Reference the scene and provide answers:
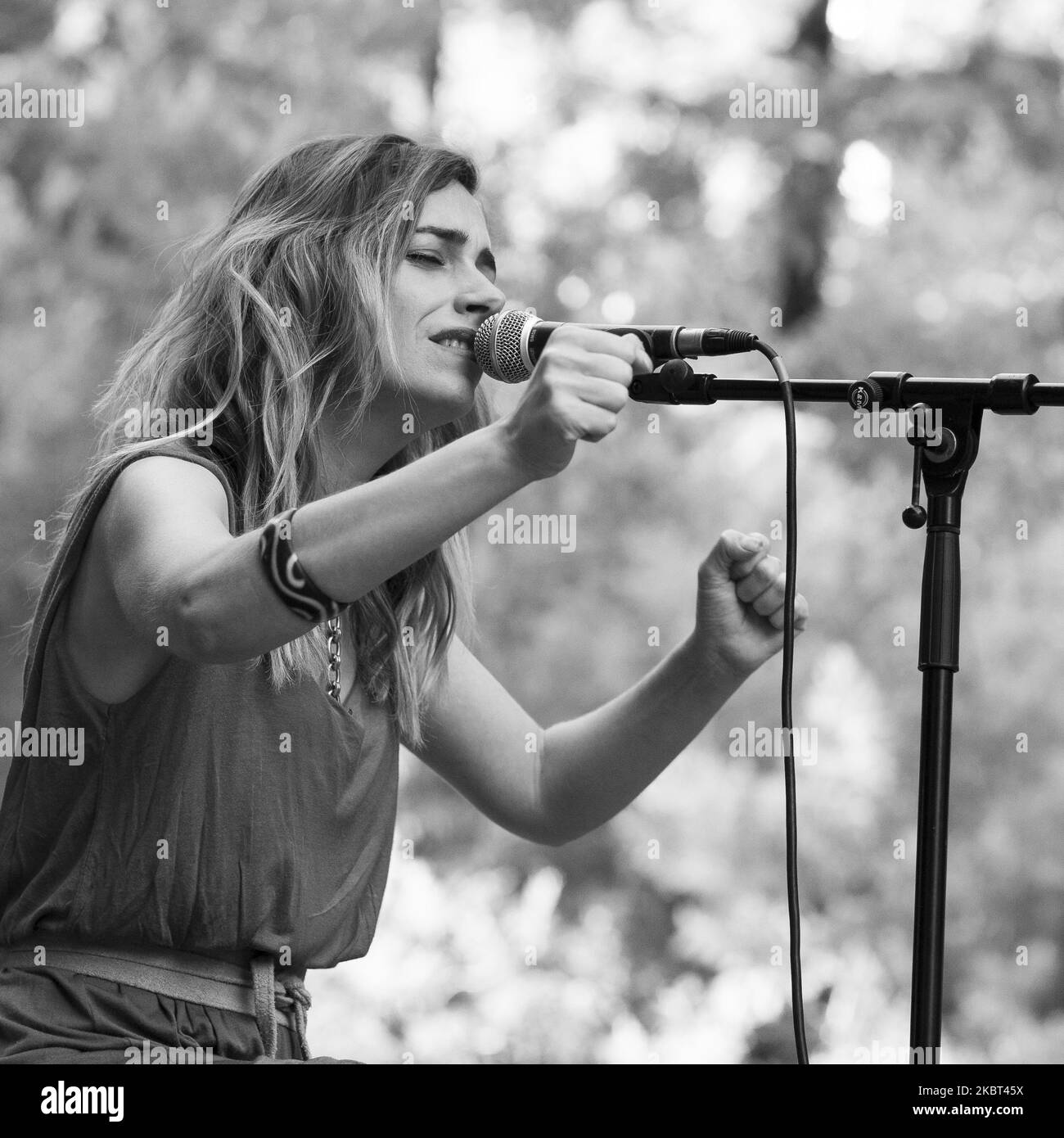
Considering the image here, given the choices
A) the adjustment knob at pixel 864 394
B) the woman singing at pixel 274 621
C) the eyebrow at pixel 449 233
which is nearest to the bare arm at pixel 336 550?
the woman singing at pixel 274 621

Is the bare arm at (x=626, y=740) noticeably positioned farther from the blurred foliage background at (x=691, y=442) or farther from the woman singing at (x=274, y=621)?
the blurred foliage background at (x=691, y=442)

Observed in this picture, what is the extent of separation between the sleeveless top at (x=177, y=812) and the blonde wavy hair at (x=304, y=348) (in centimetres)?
8

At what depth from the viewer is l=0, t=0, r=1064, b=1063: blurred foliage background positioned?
173 inches

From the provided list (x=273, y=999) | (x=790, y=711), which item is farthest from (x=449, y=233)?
(x=273, y=999)

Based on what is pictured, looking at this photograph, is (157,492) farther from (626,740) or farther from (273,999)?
(626,740)

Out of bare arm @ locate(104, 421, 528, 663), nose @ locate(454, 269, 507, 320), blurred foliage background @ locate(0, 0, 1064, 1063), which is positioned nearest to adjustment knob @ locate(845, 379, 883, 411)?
bare arm @ locate(104, 421, 528, 663)

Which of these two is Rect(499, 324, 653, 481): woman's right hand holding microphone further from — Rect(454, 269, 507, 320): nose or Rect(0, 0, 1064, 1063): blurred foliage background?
Rect(0, 0, 1064, 1063): blurred foliage background

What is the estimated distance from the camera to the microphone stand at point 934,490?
129cm

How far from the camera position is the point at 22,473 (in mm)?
4289

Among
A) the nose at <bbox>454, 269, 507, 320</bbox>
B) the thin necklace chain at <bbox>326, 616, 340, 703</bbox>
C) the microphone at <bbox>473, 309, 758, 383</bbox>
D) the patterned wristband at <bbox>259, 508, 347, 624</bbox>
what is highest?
the nose at <bbox>454, 269, 507, 320</bbox>

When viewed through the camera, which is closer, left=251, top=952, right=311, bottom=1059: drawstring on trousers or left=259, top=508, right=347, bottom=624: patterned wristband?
left=259, top=508, right=347, bottom=624: patterned wristband
